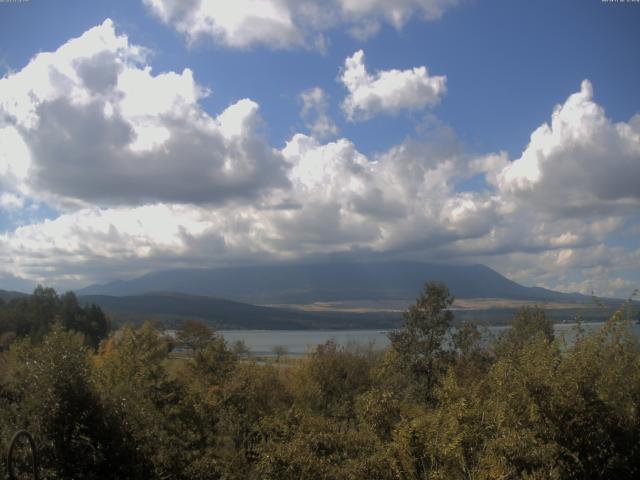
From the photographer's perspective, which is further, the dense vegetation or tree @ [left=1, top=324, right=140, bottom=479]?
tree @ [left=1, top=324, right=140, bottom=479]

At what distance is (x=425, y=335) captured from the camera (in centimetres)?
4531

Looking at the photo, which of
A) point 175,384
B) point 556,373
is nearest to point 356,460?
point 556,373

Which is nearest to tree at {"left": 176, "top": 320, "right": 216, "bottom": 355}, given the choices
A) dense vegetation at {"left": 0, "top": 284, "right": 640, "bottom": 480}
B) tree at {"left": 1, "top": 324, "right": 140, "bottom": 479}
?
dense vegetation at {"left": 0, "top": 284, "right": 640, "bottom": 480}

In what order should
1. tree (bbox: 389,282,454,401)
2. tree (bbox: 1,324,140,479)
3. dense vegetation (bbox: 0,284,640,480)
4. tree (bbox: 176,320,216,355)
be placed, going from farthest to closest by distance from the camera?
tree (bbox: 176,320,216,355), tree (bbox: 389,282,454,401), tree (bbox: 1,324,140,479), dense vegetation (bbox: 0,284,640,480)

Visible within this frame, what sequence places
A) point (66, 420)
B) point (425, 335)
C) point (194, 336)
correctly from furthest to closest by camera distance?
point (194, 336), point (425, 335), point (66, 420)

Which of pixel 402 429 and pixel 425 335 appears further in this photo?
pixel 425 335

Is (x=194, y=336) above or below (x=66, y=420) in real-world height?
below

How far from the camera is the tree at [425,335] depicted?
44.0 metres

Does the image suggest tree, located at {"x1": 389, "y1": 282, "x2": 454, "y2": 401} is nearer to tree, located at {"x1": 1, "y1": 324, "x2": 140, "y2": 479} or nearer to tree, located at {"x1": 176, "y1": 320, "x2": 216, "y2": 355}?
tree, located at {"x1": 176, "y1": 320, "x2": 216, "y2": 355}

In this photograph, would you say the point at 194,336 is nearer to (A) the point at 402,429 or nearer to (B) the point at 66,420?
(B) the point at 66,420

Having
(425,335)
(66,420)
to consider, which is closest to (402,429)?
(66,420)

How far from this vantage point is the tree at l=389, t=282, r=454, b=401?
44.0 meters

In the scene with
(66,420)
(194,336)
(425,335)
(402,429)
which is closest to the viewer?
(402,429)

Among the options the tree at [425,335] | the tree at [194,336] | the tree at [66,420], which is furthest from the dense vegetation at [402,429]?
the tree at [194,336]
